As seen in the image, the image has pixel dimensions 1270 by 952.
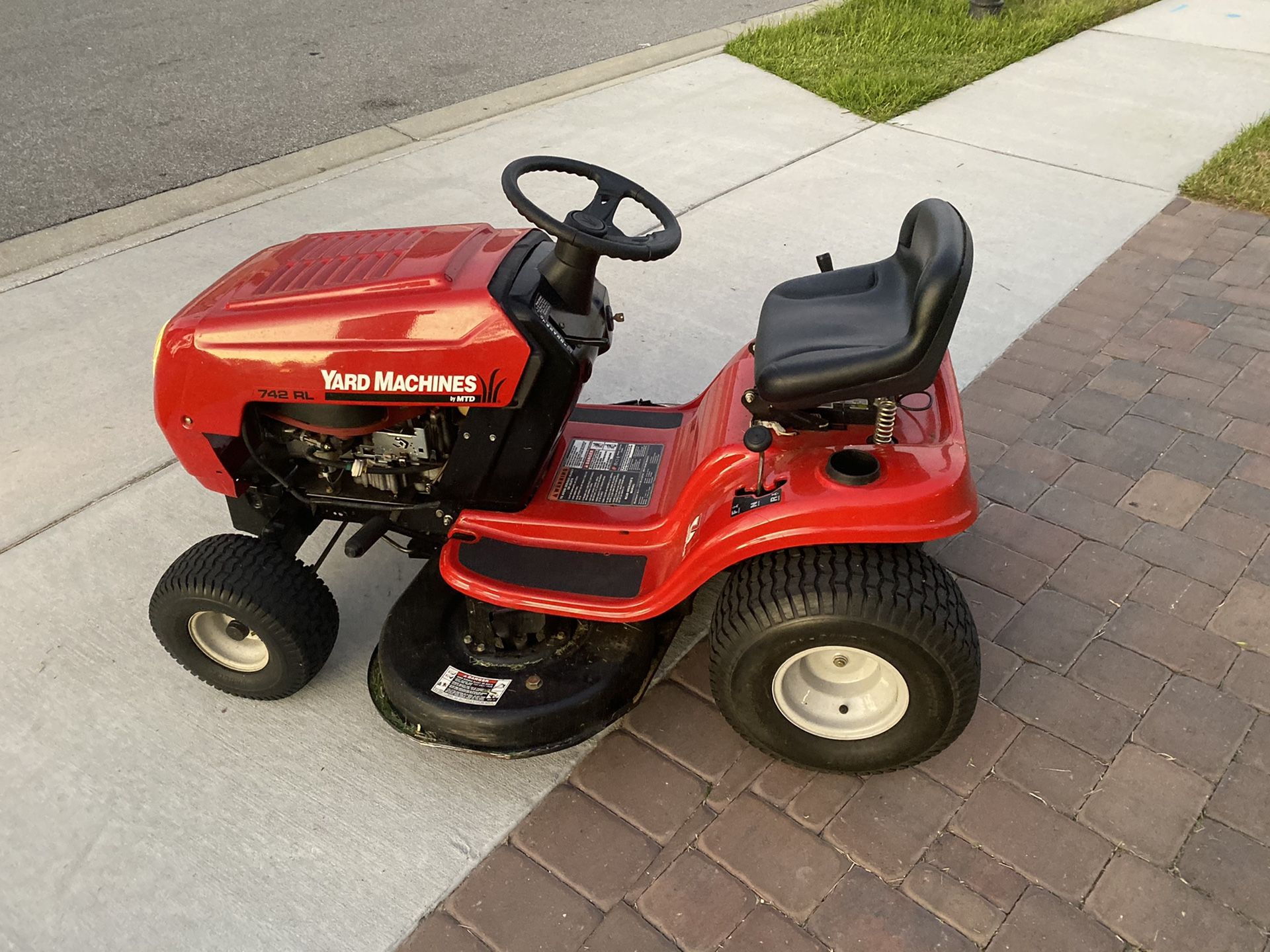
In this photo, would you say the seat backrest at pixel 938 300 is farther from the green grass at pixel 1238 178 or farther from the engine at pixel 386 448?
the green grass at pixel 1238 178

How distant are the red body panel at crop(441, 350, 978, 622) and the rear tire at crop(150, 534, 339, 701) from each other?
0.34m

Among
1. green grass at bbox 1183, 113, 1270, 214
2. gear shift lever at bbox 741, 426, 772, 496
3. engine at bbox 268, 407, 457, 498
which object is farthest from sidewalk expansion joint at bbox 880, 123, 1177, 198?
engine at bbox 268, 407, 457, 498

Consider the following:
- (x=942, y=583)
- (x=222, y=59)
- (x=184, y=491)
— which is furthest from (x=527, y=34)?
(x=942, y=583)

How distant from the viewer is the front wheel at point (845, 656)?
2051 millimetres

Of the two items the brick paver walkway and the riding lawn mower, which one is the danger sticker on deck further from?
the brick paver walkway

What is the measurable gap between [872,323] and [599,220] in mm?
657

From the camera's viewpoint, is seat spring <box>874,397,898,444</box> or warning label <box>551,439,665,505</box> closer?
seat spring <box>874,397,898,444</box>

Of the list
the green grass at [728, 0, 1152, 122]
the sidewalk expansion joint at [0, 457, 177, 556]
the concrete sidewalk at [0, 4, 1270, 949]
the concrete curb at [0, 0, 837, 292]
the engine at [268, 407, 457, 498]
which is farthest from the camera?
the green grass at [728, 0, 1152, 122]

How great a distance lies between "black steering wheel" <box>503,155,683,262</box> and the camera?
7.30 ft

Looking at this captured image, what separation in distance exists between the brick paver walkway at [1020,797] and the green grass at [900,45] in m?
3.61

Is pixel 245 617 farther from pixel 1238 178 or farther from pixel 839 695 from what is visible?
pixel 1238 178

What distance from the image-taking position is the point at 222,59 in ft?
22.3

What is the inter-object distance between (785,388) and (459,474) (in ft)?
Answer: 2.74

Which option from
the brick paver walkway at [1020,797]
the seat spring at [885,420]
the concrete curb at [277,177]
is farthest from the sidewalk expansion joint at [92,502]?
the seat spring at [885,420]
